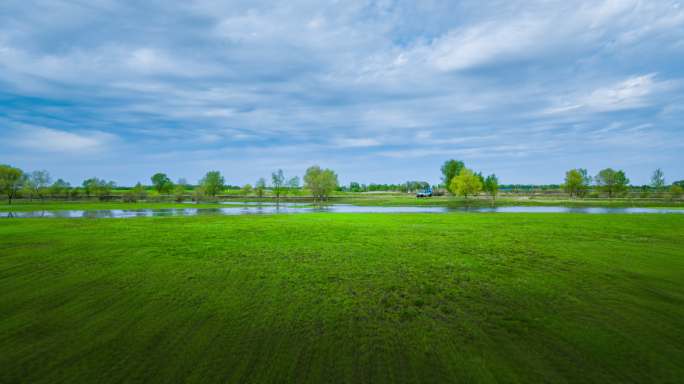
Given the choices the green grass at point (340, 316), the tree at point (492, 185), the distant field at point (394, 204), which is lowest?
the green grass at point (340, 316)

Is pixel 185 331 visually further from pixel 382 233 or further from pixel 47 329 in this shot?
pixel 382 233

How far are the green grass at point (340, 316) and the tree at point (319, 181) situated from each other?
8675 centimetres

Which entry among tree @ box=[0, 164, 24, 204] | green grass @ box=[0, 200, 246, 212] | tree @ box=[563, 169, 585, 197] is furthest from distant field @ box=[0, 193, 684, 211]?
tree @ box=[563, 169, 585, 197]

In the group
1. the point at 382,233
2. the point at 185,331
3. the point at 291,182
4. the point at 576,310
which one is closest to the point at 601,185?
the point at 291,182

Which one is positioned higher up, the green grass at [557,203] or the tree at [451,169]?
the tree at [451,169]

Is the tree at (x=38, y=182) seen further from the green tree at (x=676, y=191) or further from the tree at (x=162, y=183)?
the green tree at (x=676, y=191)

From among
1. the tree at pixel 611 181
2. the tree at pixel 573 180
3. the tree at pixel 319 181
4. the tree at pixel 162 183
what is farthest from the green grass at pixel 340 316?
the tree at pixel 162 183

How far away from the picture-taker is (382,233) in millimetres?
22547

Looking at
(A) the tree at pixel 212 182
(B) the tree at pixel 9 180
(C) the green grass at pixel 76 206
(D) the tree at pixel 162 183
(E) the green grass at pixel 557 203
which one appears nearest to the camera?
(C) the green grass at pixel 76 206

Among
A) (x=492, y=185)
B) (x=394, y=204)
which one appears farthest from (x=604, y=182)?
(x=394, y=204)

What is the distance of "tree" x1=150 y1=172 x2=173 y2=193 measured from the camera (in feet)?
477

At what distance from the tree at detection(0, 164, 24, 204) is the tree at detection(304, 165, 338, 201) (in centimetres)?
8327

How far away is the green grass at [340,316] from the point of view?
16.8 feet

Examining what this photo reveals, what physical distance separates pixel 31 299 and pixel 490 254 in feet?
57.3
